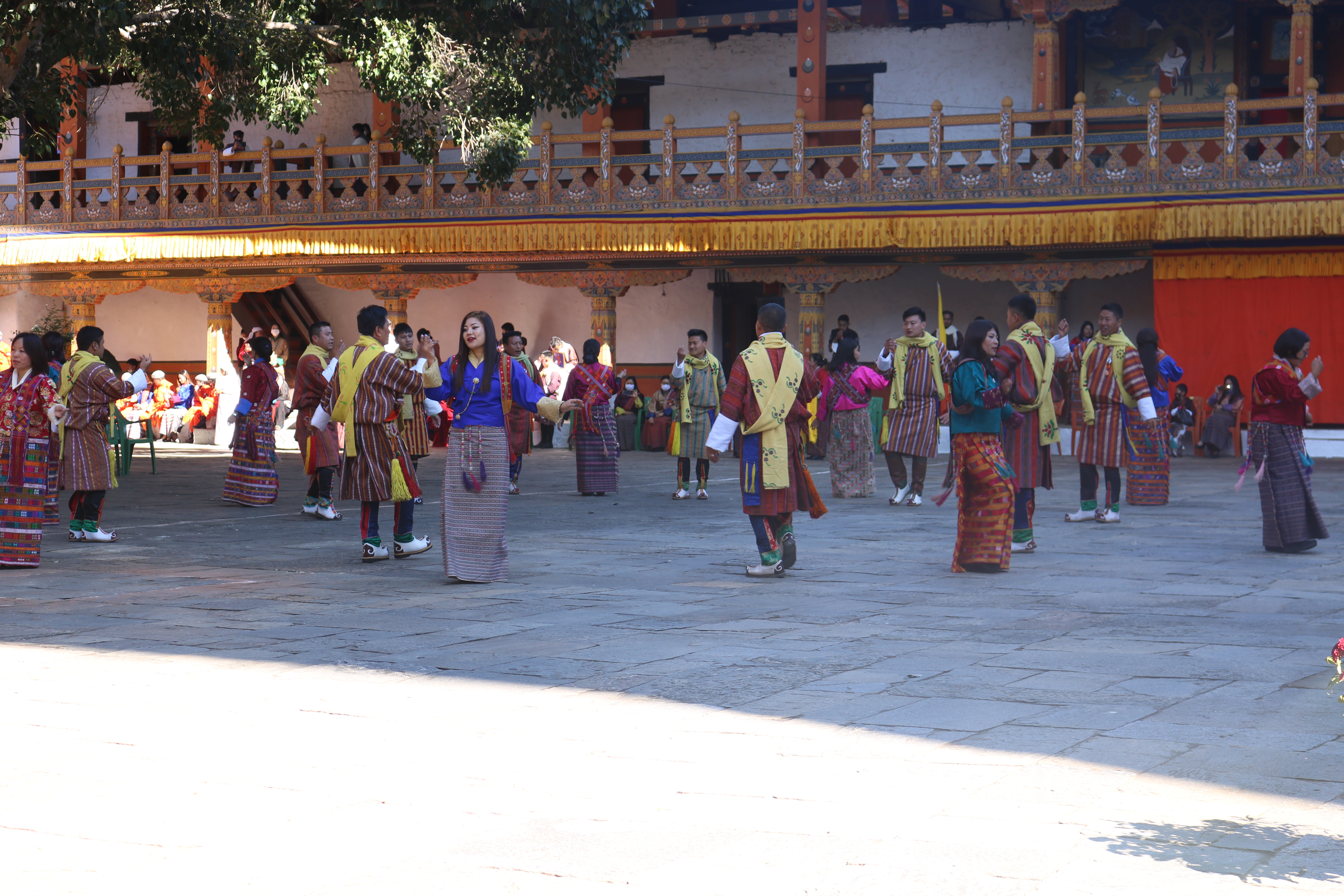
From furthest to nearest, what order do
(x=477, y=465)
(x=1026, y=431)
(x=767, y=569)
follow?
(x=1026, y=431), (x=767, y=569), (x=477, y=465)

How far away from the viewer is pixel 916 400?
1239cm

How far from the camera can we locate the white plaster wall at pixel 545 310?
2261 cm

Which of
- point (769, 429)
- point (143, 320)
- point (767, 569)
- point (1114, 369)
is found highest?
point (143, 320)

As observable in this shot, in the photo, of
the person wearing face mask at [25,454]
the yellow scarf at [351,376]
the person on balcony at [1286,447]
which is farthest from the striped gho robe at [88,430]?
the person on balcony at [1286,447]

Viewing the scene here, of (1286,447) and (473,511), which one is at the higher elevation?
(1286,447)

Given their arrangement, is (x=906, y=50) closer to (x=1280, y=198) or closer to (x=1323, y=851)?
(x=1280, y=198)

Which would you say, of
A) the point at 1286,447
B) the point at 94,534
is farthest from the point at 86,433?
the point at 1286,447

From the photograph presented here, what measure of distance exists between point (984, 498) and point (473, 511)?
2866mm

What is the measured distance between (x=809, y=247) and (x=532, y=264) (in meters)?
4.47

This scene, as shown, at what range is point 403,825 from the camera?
11.9 ft

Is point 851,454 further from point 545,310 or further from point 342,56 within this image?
point 545,310

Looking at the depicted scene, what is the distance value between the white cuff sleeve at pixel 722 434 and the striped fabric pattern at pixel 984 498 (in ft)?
Result: 4.33

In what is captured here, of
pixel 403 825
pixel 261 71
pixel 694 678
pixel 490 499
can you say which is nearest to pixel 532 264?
pixel 261 71

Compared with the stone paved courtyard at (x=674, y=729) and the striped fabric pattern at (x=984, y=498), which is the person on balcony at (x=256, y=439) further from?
the striped fabric pattern at (x=984, y=498)
